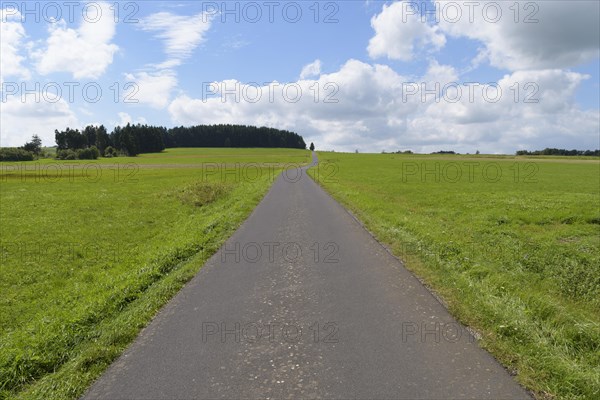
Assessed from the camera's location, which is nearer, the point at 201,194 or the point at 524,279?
the point at 524,279

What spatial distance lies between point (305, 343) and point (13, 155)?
146218 mm

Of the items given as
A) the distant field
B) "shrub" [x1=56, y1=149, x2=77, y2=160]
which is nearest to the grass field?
the distant field

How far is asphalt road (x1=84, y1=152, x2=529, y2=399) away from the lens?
457cm

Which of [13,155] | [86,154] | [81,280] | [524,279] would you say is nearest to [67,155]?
[86,154]

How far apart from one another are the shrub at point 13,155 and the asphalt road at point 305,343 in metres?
140

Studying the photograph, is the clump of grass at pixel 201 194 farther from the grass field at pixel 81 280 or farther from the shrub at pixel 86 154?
the shrub at pixel 86 154

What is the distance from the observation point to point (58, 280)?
10383mm

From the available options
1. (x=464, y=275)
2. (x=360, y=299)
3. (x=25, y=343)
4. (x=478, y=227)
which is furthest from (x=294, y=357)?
(x=478, y=227)

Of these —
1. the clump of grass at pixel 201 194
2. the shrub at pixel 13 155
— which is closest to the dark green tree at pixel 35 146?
the shrub at pixel 13 155

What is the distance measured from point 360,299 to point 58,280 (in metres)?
8.62

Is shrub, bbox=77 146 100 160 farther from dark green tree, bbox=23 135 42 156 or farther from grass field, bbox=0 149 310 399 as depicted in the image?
grass field, bbox=0 149 310 399

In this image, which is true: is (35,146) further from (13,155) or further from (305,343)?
(305,343)

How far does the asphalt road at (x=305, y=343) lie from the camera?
4566mm

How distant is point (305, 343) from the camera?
222 inches
